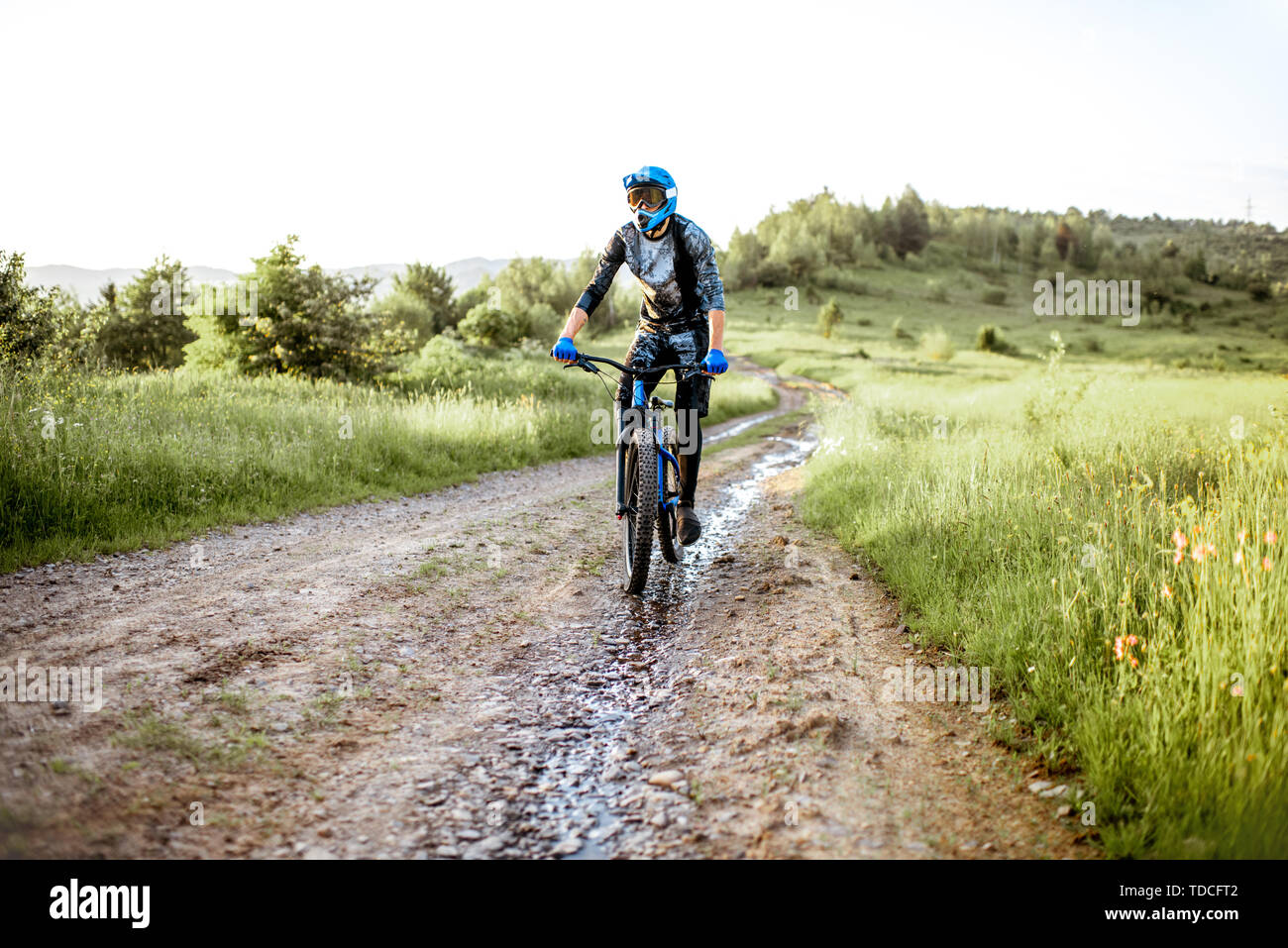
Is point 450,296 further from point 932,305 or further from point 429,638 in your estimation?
point 932,305

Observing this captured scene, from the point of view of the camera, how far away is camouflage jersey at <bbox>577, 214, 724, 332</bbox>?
17.8ft

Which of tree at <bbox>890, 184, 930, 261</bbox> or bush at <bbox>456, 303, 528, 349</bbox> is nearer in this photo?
bush at <bbox>456, 303, 528, 349</bbox>

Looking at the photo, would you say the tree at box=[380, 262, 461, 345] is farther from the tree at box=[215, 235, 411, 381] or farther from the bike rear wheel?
the bike rear wheel

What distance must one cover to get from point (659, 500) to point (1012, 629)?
2.53m

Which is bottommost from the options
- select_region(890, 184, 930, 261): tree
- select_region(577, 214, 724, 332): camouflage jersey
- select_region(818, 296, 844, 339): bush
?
select_region(577, 214, 724, 332): camouflage jersey

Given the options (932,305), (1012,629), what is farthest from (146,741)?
(932,305)

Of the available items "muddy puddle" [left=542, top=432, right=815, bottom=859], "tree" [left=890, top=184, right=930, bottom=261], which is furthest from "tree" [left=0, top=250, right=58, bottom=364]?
"tree" [left=890, top=184, right=930, bottom=261]

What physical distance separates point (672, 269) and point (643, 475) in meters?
1.71

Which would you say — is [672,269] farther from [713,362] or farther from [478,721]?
[478,721]

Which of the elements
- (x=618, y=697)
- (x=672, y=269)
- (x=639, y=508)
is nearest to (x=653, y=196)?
(x=672, y=269)

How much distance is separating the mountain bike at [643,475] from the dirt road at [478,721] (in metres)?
0.33

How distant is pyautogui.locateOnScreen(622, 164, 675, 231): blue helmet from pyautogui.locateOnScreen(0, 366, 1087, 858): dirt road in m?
2.89

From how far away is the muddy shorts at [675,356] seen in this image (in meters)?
5.52

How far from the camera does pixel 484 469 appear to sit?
36.8ft
